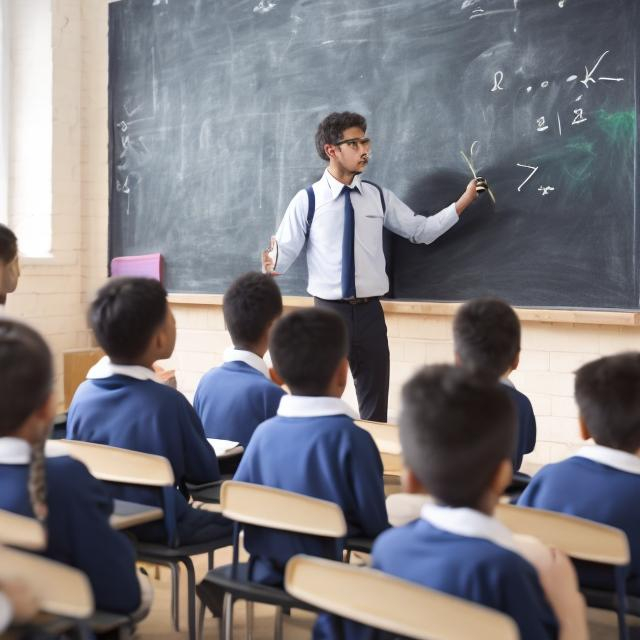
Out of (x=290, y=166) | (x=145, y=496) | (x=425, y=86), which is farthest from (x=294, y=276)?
(x=145, y=496)

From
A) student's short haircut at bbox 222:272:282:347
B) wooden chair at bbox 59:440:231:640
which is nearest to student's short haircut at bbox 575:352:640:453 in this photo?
wooden chair at bbox 59:440:231:640

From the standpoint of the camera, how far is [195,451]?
87.7 inches

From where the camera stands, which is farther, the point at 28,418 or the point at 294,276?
the point at 294,276

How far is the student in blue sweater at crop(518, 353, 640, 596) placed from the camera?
5.64 ft

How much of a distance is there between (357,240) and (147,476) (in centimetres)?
239

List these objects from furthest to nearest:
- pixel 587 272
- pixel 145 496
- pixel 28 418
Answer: pixel 587 272
pixel 145 496
pixel 28 418

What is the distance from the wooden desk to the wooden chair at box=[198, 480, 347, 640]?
0.15 meters

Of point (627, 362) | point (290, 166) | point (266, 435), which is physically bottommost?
point (266, 435)

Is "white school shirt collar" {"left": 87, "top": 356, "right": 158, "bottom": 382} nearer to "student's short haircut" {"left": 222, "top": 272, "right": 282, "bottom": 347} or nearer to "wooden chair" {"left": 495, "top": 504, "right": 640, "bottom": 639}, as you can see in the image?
"student's short haircut" {"left": 222, "top": 272, "right": 282, "bottom": 347}

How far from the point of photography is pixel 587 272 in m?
3.78

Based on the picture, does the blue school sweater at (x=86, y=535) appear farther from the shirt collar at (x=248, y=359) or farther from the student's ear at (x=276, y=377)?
the shirt collar at (x=248, y=359)

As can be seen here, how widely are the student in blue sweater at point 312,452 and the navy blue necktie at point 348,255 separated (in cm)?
211

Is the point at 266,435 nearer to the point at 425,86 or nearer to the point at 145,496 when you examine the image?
the point at 145,496

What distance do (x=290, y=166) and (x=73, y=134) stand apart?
6.00ft
